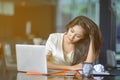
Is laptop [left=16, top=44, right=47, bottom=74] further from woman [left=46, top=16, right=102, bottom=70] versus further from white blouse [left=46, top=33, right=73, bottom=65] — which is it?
white blouse [left=46, top=33, right=73, bottom=65]

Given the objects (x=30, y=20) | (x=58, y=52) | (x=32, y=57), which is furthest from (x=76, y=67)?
(x=30, y=20)

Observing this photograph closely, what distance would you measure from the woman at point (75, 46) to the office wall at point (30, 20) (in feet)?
13.1

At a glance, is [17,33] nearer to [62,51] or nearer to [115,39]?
[115,39]

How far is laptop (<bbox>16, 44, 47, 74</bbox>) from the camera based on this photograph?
208 centimetres

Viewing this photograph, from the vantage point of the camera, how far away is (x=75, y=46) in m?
2.54

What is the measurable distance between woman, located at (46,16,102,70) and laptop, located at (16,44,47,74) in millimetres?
221

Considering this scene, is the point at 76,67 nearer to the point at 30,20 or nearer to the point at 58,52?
the point at 58,52

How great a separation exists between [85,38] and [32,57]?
55cm

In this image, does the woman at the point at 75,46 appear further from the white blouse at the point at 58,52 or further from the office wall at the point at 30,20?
the office wall at the point at 30,20

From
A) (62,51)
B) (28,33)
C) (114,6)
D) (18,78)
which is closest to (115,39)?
(114,6)

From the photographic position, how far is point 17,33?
664 cm

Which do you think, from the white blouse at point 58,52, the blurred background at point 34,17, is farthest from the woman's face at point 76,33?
the blurred background at point 34,17

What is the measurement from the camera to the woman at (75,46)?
237 cm

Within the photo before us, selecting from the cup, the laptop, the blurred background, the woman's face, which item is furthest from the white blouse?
the blurred background
